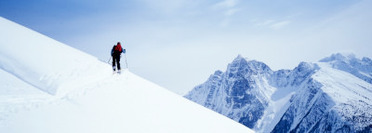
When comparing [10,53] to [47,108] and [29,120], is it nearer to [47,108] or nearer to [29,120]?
[47,108]

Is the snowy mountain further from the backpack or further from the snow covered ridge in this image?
the backpack

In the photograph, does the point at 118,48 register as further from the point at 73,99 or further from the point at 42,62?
the point at 73,99

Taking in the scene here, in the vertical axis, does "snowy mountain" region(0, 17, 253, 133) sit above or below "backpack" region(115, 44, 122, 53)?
below

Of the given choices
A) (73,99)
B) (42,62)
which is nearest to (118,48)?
(42,62)

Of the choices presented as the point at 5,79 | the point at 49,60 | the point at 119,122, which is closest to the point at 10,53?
the point at 49,60

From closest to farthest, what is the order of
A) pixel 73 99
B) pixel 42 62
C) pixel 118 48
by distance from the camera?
pixel 73 99, pixel 42 62, pixel 118 48

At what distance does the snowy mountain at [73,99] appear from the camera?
10.1m

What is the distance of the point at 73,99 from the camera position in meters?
12.2

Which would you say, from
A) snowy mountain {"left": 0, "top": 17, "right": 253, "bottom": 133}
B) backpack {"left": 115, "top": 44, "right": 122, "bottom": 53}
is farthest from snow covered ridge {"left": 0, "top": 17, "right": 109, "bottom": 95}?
backpack {"left": 115, "top": 44, "right": 122, "bottom": 53}

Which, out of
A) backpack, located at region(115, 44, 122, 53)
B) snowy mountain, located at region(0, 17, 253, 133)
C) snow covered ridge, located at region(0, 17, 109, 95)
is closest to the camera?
snowy mountain, located at region(0, 17, 253, 133)

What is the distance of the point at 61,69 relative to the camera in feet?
52.4

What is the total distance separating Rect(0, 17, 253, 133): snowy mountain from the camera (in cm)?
1006

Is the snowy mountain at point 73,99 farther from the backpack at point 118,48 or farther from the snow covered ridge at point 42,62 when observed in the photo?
the backpack at point 118,48

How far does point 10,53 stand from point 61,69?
2.94m
